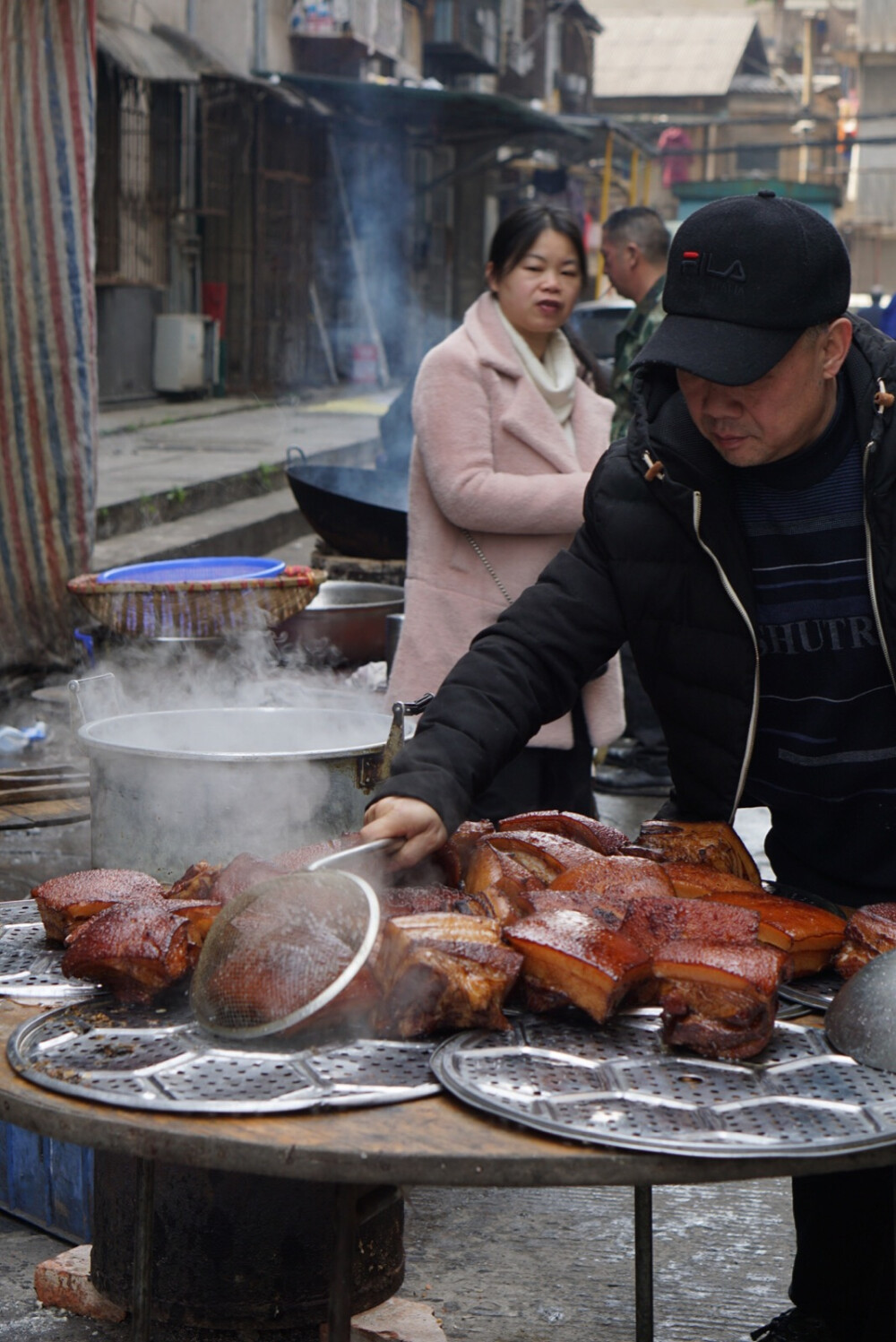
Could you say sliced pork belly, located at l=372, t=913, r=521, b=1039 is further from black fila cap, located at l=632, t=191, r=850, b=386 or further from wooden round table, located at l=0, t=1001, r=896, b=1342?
black fila cap, located at l=632, t=191, r=850, b=386

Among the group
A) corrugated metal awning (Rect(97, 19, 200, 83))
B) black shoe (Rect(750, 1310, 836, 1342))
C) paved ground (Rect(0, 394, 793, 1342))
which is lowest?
paved ground (Rect(0, 394, 793, 1342))

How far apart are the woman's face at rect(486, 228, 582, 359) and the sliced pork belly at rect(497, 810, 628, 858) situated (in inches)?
101

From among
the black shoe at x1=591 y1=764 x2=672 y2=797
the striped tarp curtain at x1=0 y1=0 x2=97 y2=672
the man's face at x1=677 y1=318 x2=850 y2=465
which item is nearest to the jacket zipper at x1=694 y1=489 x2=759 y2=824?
the man's face at x1=677 y1=318 x2=850 y2=465

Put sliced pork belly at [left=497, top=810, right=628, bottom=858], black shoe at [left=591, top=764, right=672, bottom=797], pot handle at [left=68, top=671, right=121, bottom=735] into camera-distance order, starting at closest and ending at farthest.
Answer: sliced pork belly at [left=497, top=810, right=628, bottom=858] → pot handle at [left=68, top=671, right=121, bottom=735] → black shoe at [left=591, top=764, right=672, bottom=797]

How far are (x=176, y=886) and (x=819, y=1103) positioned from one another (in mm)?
1151

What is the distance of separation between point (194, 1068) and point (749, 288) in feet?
4.79

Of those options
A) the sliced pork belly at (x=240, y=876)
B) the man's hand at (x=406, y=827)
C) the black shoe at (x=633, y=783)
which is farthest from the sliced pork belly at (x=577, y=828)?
the black shoe at (x=633, y=783)

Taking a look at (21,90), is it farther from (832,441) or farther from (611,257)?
(832,441)

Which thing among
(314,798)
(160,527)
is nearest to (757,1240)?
(314,798)

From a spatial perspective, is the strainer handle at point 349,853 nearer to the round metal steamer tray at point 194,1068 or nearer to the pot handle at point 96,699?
the round metal steamer tray at point 194,1068

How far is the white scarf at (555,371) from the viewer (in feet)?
16.1

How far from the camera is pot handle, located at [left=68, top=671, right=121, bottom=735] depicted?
372 cm

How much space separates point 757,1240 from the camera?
3.65 m

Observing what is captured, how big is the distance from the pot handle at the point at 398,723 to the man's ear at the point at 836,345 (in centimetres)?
90
